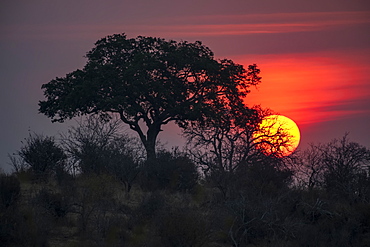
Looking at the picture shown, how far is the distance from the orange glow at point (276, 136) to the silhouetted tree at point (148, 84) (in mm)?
2692

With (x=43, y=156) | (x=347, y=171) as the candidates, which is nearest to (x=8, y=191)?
(x=43, y=156)

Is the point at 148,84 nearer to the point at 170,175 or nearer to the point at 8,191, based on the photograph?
the point at 170,175

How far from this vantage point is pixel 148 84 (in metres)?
43.0

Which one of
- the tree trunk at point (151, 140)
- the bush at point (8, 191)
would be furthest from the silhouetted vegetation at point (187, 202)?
the tree trunk at point (151, 140)

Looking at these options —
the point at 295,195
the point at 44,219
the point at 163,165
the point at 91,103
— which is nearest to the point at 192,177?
the point at 163,165

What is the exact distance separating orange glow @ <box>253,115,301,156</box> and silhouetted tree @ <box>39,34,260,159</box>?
106 inches

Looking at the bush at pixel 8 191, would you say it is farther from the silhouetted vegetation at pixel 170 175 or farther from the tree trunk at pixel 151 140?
the tree trunk at pixel 151 140

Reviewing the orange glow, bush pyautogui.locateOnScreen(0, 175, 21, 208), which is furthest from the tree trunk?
bush pyautogui.locateOnScreen(0, 175, 21, 208)

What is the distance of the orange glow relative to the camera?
4388 cm

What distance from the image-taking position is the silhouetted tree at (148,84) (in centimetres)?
4278

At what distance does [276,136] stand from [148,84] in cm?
971

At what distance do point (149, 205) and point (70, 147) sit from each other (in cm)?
902

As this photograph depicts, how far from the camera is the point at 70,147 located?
123 ft

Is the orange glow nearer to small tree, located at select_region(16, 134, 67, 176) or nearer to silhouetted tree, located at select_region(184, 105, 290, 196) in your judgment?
silhouetted tree, located at select_region(184, 105, 290, 196)
